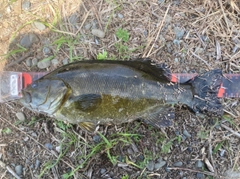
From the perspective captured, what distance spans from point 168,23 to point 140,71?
1.01 m

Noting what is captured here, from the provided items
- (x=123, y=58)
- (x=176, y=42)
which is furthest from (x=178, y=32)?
(x=123, y=58)

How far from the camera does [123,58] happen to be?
14.3 feet

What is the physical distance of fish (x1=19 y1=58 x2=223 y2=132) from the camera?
148 inches

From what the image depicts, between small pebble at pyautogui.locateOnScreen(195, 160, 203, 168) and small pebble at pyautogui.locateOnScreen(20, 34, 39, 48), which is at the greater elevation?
small pebble at pyautogui.locateOnScreen(20, 34, 39, 48)

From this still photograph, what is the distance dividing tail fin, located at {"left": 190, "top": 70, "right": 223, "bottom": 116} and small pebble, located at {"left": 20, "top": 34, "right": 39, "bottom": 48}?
2.14 metres

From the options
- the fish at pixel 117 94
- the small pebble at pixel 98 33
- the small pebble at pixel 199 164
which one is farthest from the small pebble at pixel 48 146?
the small pebble at pixel 199 164

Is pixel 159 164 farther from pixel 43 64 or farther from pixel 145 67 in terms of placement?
pixel 43 64

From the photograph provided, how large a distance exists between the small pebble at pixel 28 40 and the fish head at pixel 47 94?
89 centimetres

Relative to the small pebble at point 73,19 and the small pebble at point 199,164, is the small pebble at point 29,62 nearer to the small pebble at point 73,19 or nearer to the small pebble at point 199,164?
the small pebble at point 73,19

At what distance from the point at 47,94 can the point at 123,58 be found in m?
1.15

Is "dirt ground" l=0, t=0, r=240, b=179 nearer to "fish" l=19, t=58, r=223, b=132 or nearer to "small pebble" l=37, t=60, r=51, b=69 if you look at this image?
"small pebble" l=37, t=60, r=51, b=69

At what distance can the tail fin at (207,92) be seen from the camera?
3.93m

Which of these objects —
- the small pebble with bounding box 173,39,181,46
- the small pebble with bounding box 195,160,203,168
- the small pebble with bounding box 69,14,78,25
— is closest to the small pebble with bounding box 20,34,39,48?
the small pebble with bounding box 69,14,78,25

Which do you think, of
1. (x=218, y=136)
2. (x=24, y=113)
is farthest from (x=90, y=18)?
(x=218, y=136)
